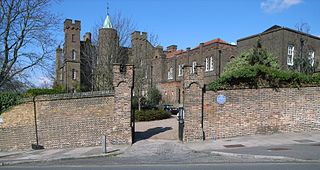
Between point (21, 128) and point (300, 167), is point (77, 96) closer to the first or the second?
point (21, 128)

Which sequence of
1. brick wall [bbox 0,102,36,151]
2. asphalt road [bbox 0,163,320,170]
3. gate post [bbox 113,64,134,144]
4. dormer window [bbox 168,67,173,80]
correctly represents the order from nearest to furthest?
asphalt road [bbox 0,163,320,170]
gate post [bbox 113,64,134,144]
brick wall [bbox 0,102,36,151]
dormer window [bbox 168,67,173,80]

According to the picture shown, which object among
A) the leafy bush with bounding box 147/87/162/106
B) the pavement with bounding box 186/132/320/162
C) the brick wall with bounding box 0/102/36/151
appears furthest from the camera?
the leafy bush with bounding box 147/87/162/106

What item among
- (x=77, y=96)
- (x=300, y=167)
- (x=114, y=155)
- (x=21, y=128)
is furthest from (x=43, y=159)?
(x=300, y=167)

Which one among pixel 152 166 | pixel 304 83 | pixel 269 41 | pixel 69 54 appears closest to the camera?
pixel 152 166

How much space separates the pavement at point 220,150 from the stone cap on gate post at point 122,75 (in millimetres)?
3116

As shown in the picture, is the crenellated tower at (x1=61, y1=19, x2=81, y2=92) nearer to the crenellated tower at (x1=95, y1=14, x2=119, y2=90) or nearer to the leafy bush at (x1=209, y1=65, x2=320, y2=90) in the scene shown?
the crenellated tower at (x1=95, y1=14, x2=119, y2=90)

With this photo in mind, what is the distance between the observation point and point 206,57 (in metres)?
48.3

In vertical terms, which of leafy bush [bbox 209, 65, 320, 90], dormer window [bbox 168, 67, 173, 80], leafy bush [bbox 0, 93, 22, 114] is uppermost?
dormer window [bbox 168, 67, 173, 80]

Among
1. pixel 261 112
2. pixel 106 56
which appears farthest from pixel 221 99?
pixel 106 56

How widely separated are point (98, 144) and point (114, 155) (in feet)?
10.5

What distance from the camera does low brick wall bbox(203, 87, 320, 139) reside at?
15.9 m

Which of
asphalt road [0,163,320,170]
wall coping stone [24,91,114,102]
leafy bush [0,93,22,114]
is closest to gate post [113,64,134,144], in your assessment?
wall coping stone [24,91,114,102]

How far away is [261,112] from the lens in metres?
16.4

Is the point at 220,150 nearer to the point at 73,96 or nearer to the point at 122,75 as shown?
the point at 122,75
